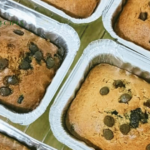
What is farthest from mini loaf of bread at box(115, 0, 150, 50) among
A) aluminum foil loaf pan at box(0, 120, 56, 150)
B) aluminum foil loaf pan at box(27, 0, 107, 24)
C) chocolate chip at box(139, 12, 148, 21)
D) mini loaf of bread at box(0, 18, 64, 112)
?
aluminum foil loaf pan at box(0, 120, 56, 150)

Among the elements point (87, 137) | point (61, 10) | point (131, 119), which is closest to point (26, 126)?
point (87, 137)

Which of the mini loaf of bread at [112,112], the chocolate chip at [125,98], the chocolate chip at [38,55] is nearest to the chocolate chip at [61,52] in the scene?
the chocolate chip at [38,55]

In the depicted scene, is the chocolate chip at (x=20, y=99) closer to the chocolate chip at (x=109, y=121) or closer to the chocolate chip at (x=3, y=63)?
the chocolate chip at (x=3, y=63)

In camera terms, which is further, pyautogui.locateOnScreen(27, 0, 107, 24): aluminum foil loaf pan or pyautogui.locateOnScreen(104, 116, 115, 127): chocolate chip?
pyautogui.locateOnScreen(27, 0, 107, 24): aluminum foil loaf pan

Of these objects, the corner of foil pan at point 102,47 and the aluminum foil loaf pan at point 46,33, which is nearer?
the aluminum foil loaf pan at point 46,33

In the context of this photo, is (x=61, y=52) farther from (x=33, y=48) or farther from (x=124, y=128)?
(x=124, y=128)

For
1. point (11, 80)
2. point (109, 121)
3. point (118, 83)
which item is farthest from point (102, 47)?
point (11, 80)

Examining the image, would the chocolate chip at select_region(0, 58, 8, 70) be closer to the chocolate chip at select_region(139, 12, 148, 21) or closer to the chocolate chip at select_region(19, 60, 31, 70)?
the chocolate chip at select_region(19, 60, 31, 70)

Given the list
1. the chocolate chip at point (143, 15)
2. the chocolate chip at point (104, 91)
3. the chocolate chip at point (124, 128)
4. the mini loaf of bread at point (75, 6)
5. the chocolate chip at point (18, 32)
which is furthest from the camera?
the mini loaf of bread at point (75, 6)
